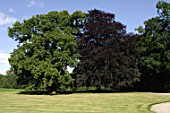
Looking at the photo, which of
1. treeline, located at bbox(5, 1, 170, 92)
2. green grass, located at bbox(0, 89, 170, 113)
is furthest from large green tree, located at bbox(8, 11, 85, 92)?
green grass, located at bbox(0, 89, 170, 113)

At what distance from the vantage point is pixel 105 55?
45.3 m

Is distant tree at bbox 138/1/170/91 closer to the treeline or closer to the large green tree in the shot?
the treeline

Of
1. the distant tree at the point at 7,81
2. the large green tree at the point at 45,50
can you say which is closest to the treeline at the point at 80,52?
the large green tree at the point at 45,50

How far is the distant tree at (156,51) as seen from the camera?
50.0 m

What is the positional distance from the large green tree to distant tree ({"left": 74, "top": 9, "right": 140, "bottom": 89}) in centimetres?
192

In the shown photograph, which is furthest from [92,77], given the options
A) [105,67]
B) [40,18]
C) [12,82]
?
[12,82]

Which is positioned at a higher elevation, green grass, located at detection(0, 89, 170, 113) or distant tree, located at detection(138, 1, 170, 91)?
distant tree, located at detection(138, 1, 170, 91)

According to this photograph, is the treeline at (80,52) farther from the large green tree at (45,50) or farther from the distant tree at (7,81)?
the distant tree at (7,81)

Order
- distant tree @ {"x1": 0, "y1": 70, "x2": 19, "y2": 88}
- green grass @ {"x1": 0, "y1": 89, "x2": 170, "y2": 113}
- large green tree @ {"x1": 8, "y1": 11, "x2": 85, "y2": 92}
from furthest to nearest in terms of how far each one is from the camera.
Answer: distant tree @ {"x1": 0, "y1": 70, "x2": 19, "y2": 88}
large green tree @ {"x1": 8, "y1": 11, "x2": 85, "y2": 92}
green grass @ {"x1": 0, "y1": 89, "x2": 170, "y2": 113}

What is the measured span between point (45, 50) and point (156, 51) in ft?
64.5

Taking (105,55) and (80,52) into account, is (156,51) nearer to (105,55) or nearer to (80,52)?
(105,55)

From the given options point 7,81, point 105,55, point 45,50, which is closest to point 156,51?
point 105,55

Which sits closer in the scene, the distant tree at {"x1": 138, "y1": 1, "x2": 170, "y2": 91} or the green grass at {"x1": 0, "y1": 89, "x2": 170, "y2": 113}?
the green grass at {"x1": 0, "y1": 89, "x2": 170, "y2": 113}

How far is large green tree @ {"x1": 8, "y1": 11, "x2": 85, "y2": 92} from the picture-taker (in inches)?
1752
